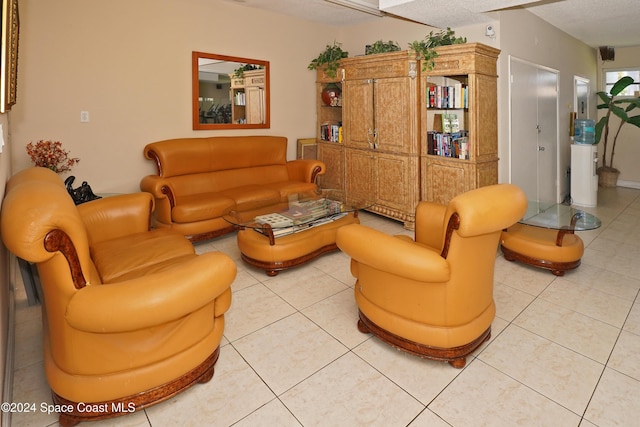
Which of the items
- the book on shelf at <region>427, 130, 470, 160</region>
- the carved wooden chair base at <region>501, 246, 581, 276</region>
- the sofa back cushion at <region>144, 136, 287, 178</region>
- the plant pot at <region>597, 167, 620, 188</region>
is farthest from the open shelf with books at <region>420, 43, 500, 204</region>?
the plant pot at <region>597, 167, 620, 188</region>

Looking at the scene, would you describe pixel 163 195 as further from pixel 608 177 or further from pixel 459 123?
pixel 608 177

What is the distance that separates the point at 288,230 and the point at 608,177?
703 cm

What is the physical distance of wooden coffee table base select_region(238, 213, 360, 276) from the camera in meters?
3.22

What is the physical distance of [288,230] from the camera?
3264 millimetres

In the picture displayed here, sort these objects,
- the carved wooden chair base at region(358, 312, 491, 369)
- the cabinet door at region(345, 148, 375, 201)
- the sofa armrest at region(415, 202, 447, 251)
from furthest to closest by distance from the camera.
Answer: the cabinet door at region(345, 148, 375, 201)
the sofa armrest at region(415, 202, 447, 251)
the carved wooden chair base at region(358, 312, 491, 369)

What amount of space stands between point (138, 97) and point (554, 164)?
19.3 ft

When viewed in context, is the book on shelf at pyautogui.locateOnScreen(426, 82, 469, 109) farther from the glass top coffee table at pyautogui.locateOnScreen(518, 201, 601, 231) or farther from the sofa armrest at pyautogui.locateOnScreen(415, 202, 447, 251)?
the sofa armrest at pyautogui.locateOnScreen(415, 202, 447, 251)

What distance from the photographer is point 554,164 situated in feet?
18.8

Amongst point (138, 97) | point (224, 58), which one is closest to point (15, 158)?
point (138, 97)

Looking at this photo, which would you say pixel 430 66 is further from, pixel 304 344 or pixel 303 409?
pixel 303 409

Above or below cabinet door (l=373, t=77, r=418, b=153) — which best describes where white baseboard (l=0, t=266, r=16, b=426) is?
below

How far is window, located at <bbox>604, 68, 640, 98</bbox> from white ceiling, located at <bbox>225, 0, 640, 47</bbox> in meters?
0.74

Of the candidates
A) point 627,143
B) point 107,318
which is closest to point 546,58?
point 627,143

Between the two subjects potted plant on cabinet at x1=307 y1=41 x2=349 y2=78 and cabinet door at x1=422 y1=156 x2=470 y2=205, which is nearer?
cabinet door at x1=422 y1=156 x2=470 y2=205
